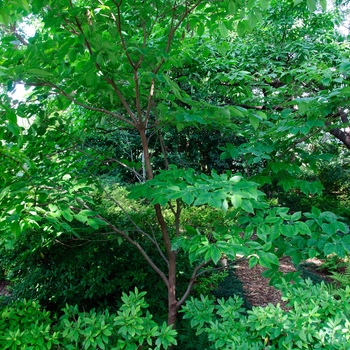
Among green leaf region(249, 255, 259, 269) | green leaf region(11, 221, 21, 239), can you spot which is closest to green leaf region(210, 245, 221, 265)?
green leaf region(249, 255, 259, 269)

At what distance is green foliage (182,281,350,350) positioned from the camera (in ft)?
4.17

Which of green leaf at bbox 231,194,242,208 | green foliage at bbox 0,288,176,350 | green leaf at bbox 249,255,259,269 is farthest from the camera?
green foliage at bbox 0,288,176,350

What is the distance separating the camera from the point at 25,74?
119 centimetres

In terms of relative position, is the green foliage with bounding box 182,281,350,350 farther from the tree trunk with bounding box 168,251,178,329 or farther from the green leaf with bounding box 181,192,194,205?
the green leaf with bounding box 181,192,194,205

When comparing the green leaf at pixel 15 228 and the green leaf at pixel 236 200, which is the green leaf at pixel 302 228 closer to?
the green leaf at pixel 236 200

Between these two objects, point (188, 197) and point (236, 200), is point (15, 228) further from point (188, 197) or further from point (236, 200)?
point (236, 200)

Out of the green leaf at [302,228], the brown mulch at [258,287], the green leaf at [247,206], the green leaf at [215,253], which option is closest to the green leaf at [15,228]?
the green leaf at [215,253]

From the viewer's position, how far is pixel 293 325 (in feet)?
4.37

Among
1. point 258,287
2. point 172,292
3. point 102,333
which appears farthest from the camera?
point 258,287

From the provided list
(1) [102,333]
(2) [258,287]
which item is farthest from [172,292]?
(2) [258,287]

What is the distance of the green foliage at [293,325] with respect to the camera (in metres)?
1.27

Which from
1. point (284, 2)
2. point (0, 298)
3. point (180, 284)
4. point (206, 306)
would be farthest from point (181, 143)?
point (206, 306)

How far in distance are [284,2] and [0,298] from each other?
16.3 ft

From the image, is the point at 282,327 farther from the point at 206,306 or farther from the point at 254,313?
the point at 206,306
